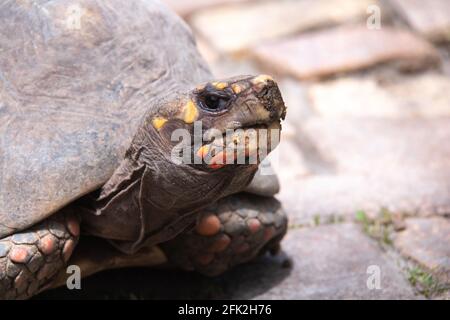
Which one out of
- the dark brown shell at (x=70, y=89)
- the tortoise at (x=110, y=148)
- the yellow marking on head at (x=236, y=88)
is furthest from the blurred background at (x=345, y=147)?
the yellow marking on head at (x=236, y=88)

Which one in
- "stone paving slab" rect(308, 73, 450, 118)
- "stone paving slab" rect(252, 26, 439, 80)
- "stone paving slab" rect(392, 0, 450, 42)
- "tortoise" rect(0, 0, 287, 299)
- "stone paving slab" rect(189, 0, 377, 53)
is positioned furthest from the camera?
"stone paving slab" rect(189, 0, 377, 53)

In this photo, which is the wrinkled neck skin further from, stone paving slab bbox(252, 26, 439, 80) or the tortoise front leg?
stone paving slab bbox(252, 26, 439, 80)

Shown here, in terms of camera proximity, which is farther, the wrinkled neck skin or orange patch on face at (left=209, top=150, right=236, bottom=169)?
the wrinkled neck skin

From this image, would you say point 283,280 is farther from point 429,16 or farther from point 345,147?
point 429,16

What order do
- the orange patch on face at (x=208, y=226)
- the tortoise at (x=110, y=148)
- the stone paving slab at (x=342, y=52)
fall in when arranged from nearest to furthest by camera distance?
1. the tortoise at (x=110, y=148)
2. the orange patch on face at (x=208, y=226)
3. the stone paving slab at (x=342, y=52)

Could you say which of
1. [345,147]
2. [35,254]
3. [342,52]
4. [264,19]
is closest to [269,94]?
[35,254]

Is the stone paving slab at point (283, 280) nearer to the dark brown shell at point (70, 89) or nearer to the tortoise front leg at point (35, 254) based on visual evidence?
the tortoise front leg at point (35, 254)

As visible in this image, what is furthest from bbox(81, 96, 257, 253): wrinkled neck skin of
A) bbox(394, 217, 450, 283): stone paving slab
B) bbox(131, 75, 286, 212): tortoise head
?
bbox(394, 217, 450, 283): stone paving slab
